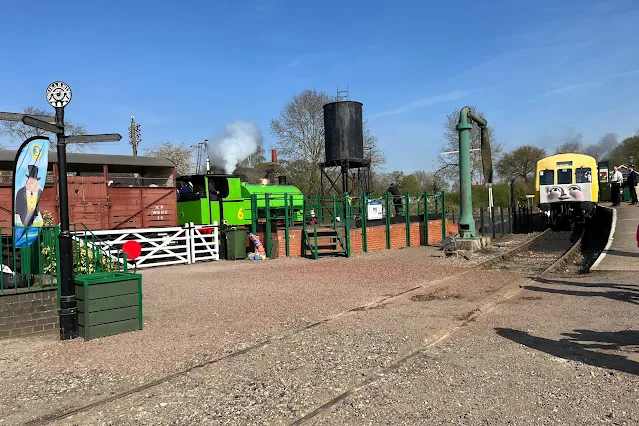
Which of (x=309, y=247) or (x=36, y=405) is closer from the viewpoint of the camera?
(x=36, y=405)

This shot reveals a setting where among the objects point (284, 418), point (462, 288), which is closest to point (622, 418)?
point (284, 418)

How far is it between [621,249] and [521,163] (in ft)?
153

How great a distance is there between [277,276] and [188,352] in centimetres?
633

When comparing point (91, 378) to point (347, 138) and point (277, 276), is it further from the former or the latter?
point (347, 138)

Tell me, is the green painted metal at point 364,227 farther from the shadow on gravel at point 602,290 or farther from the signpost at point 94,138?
the signpost at point 94,138

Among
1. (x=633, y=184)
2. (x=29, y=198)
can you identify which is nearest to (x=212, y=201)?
(x=29, y=198)

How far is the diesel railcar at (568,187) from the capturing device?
23250 mm

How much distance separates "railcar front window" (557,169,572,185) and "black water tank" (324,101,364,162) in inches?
370

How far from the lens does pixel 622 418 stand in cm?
389

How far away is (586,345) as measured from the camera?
588 centimetres

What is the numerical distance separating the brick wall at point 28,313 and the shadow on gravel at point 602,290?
817 centimetres

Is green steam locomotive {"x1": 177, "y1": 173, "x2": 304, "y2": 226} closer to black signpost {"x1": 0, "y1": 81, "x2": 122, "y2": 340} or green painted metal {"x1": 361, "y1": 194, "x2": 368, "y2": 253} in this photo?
green painted metal {"x1": 361, "y1": 194, "x2": 368, "y2": 253}

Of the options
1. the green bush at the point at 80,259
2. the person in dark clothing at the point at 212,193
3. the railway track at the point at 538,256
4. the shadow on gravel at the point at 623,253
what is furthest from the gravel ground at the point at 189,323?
the shadow on gravel at the point at 623,253

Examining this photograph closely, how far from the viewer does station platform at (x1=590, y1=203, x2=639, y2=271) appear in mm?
11337
